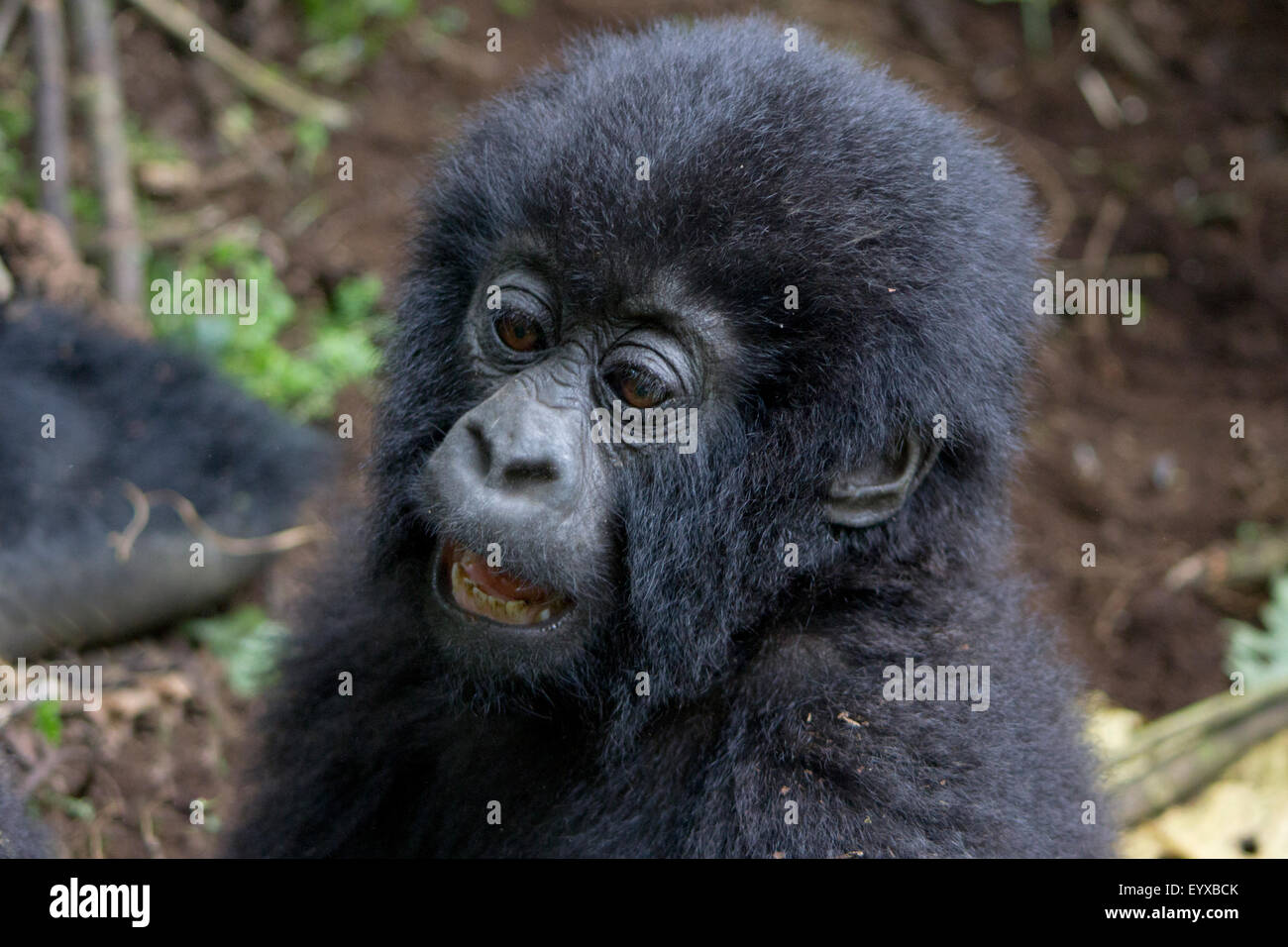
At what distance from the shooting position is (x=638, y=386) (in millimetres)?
3354

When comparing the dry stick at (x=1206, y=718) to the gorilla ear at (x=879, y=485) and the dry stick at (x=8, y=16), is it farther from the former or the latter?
the dry stick at (x=8, y=16)

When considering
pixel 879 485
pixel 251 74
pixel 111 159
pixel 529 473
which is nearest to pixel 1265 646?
pixel 879 485

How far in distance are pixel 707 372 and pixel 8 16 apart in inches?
215

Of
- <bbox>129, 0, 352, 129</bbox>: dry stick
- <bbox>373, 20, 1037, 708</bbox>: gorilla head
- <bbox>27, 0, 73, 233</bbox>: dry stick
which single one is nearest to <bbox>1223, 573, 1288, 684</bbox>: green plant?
<bbox>373, 20, 1037, 708</bbox>: gorilla head

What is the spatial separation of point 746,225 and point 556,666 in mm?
1172

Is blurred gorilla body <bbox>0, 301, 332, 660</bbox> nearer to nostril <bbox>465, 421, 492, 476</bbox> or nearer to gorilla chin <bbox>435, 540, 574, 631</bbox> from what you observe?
gorilla chin <bbox>435, 540, 574, 631</bbox>

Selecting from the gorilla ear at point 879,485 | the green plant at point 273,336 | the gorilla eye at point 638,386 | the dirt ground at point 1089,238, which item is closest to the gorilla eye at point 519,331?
the gorilla eye at point 638,386

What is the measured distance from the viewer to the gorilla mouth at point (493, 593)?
3375mm

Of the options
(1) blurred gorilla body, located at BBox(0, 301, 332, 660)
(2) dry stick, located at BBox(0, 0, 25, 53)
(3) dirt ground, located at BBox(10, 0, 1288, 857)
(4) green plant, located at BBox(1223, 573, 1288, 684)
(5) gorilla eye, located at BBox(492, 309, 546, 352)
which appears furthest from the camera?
(2) dry stick, located at BBox(0, 0, 25, 53)

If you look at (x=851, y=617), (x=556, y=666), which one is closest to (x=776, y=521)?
(x=851, y=617)

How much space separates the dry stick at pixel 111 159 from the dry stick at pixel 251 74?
2.63ft

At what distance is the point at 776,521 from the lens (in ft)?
11.1

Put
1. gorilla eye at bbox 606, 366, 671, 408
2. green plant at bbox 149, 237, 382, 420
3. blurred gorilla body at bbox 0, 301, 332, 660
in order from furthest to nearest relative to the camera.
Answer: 1. green plant at bbox 149, 237, 382, 420
2. blurred gorilla body at bbox 0, 301, 332, 660
3. gorilla eye at bbox 606, 366, 671, 408

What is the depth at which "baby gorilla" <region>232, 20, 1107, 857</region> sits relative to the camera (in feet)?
10.6
